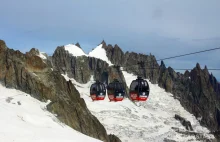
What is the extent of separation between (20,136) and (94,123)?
40.7 m

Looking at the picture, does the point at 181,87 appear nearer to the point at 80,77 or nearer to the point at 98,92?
the point at 80,77

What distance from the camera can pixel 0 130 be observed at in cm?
3412

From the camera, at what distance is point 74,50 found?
166875 millimetres

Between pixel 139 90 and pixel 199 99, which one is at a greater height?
pixel 139 90

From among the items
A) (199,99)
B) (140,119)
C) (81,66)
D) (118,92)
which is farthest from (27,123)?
(199,99)

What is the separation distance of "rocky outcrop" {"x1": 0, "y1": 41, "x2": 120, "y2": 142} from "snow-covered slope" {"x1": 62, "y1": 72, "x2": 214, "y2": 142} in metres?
31.2

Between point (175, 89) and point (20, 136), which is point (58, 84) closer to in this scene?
point (20, 136)

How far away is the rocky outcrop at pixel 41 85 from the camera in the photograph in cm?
6144

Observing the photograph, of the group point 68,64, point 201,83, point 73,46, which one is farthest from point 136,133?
point 201,83

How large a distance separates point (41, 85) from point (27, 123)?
70.9 ft

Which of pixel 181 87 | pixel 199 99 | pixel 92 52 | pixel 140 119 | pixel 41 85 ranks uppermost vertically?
pixel 92 52

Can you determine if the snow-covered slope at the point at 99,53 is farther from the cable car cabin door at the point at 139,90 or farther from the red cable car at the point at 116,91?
the cable car cabin door at the point at 139,90

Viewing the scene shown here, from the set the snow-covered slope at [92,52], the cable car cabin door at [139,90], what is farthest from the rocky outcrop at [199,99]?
the cable car cabin door at [139,90]

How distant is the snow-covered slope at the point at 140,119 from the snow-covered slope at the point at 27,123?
47370mm
